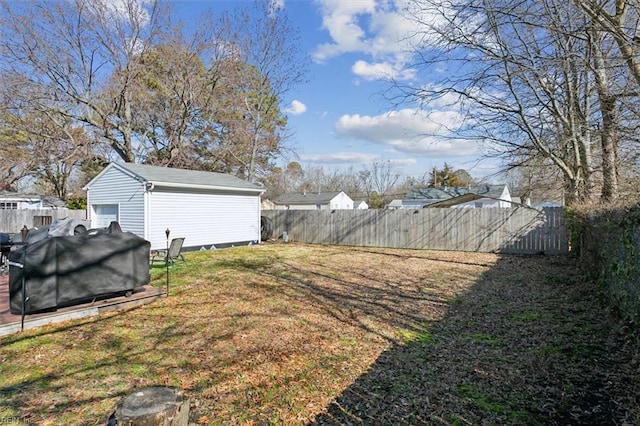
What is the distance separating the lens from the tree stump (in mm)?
1766

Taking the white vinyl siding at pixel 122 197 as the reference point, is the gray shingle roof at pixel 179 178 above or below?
above

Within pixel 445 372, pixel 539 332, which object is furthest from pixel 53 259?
pixel 539 332

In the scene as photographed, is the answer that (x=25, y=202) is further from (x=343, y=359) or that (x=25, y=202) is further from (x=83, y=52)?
(x=343, y=359)

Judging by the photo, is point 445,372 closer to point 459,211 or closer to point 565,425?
point 565,425

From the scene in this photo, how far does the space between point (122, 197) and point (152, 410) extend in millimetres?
12474

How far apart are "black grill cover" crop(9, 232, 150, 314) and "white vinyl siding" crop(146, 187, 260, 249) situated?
622cm

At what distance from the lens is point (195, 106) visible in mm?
19812

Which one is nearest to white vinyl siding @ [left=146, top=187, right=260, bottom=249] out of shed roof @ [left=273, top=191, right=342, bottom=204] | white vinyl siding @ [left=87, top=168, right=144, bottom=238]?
white vinyl siding @ [left=87, top=168, right=144, bottom=238]

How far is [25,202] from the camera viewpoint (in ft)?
79.4

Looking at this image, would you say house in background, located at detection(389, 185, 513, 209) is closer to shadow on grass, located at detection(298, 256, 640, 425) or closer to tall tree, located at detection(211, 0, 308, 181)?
tall tree, located at detection(211, 0, 308, 181)

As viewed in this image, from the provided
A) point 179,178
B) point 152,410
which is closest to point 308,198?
point 179,178

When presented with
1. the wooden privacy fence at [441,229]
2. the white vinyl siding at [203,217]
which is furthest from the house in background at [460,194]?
the white vinyl siding at [203,217]

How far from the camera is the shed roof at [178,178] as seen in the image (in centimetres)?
1214

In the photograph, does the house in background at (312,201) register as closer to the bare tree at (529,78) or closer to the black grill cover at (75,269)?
the bare tree at (529,78)
